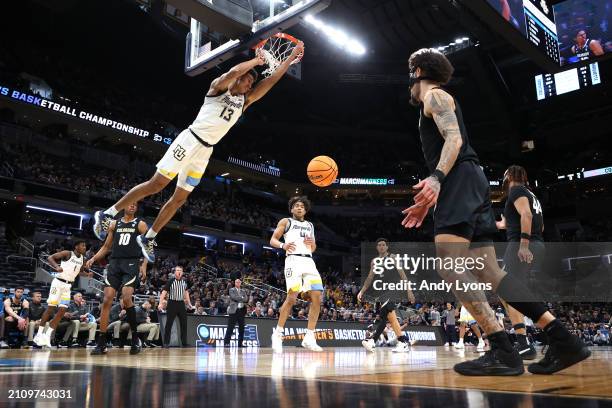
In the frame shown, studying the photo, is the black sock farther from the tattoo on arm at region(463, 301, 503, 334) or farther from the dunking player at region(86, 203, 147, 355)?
the dunking player at region(86, 203, 147, 355)

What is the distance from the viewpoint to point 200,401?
1829 mm

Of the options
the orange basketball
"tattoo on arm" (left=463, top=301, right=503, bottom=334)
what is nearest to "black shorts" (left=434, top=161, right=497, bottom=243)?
"tattoo on arm" (left=463, top=301, right=503, bottom=334)

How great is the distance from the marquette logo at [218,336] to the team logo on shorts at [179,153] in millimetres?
7789

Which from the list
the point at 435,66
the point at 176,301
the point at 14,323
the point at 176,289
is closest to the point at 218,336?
the point at 176,301

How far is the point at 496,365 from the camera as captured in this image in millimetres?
3104

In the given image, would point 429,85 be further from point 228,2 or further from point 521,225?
point 228,2

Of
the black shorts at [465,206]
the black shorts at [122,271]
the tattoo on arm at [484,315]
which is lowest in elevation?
the tattoo on arm at [484,315]

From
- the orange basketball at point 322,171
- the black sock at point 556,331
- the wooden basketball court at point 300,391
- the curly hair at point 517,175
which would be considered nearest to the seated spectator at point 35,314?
the orange basketball at point 322,171

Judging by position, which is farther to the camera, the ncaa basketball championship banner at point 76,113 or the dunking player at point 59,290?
the ncaa basketball championship banner at point 76,113

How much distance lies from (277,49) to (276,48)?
0.05m

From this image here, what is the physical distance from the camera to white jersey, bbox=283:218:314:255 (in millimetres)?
7406

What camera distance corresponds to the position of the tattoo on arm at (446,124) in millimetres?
3047

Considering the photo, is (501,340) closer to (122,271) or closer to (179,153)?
(179,153)

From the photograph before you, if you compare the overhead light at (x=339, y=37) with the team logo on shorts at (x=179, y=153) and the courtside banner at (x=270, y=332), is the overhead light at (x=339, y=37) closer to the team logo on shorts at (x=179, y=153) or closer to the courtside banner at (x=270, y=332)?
the courtside banner at (x=270, y=332)
